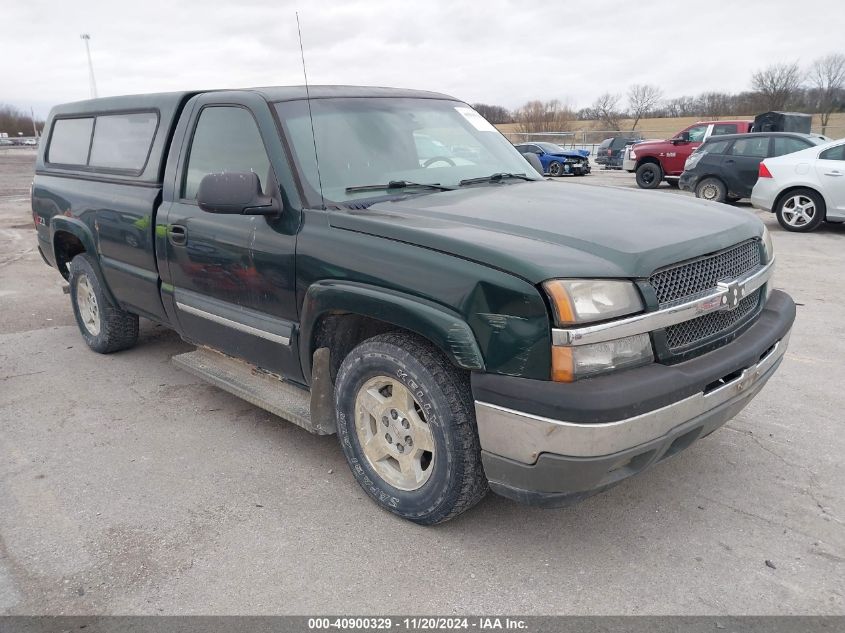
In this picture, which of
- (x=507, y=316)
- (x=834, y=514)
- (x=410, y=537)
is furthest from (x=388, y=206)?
(x=834, y=514)

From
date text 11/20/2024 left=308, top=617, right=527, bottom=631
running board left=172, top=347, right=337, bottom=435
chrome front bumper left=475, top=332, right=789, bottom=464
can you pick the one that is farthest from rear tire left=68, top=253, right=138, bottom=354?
chrome front bumper left=475, top=332, right=789, bottom=464

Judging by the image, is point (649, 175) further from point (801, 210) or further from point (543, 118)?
point (543, 118)

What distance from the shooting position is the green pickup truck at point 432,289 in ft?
7.85

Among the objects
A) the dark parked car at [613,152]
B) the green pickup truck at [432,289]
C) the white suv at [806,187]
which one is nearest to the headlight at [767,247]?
the green pickup truck at [432,289]

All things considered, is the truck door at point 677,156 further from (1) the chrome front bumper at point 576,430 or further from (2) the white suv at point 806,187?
(1) the chrome front bumper at point 576,430

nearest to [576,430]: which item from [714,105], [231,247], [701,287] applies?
[701,287]

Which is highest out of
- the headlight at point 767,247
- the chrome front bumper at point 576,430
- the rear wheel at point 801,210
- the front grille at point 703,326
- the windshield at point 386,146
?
the windshield at point 386,146

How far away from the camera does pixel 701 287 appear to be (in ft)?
8.92

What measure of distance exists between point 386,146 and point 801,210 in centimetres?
921

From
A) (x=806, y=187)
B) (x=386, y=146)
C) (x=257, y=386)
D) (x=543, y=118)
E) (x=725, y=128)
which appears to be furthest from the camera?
(x=543, y=118)

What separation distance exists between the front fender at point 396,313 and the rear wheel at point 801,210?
980cm

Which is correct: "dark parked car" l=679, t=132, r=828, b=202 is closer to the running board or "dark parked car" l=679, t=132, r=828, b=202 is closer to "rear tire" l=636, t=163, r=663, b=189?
"rear tire" l=636, t=163, r=663, b=189

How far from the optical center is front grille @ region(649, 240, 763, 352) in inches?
101

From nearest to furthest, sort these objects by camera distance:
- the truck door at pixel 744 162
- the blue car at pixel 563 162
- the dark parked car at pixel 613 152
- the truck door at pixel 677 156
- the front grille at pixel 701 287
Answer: the front grille at pixel 701 287 → the truck door at pixel 744 162 → the truck door at pixel 677 156 → the blue car at pixel 563 162 → the dark parked car at pixel 613 152
